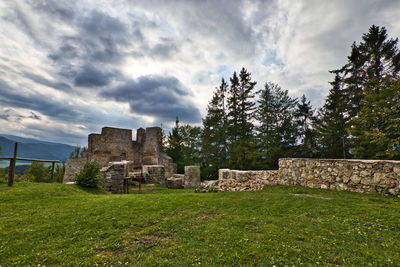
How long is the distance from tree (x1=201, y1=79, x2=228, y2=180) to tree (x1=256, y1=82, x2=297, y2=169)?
5686 millimetres

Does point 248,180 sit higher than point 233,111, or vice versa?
point 233,111

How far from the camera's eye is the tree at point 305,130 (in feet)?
76.8

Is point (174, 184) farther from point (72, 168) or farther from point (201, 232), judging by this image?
point (72, 168)

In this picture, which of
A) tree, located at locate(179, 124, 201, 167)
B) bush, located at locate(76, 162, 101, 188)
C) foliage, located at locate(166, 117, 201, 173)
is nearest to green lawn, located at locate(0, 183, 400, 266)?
bush, located at locate(76, 162, 101, 188)

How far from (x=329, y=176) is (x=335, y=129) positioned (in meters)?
18.8

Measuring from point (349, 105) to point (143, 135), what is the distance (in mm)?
25790

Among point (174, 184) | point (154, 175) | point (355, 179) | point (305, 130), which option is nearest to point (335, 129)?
point (305, 130)

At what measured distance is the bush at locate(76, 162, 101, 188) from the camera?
9872 millimetres

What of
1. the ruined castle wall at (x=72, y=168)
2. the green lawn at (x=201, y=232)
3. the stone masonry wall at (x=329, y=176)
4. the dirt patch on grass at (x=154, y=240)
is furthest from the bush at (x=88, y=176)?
the ruined castle wall at (x=72, y=168)

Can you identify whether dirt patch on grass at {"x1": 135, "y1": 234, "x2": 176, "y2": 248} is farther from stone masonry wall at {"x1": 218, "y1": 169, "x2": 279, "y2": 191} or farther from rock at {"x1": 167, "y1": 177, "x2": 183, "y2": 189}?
rock at {"x1": 167, "y1": 177, "x2": 183, "y2": 189}

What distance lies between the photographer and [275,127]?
73.5 feet

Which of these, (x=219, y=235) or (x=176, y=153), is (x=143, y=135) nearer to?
(x=176, y=153)

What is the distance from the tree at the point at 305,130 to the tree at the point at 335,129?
963 millimetres

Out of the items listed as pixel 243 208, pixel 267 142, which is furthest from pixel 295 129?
pixel 243 208
